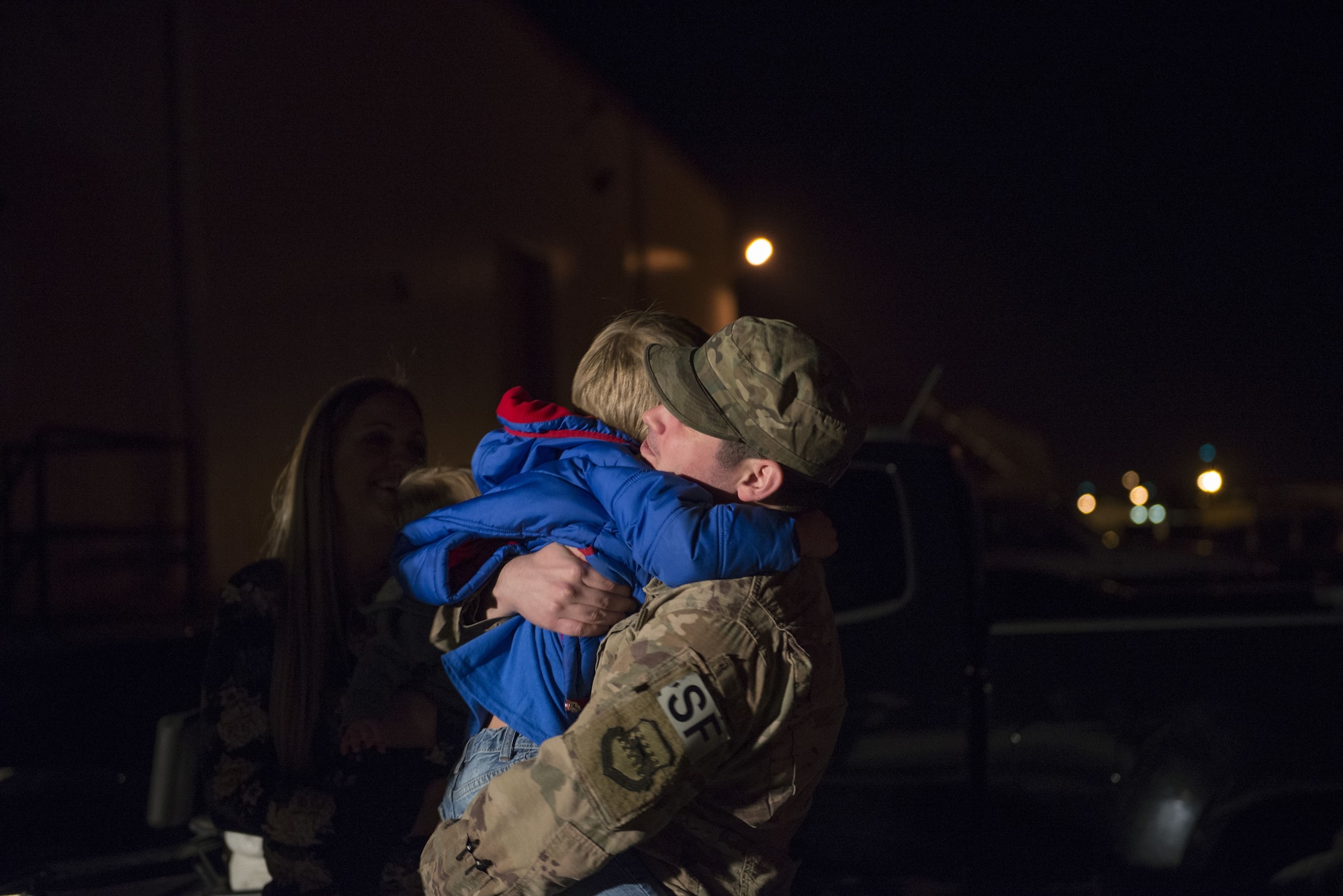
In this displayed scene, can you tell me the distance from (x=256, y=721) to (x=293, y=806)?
195 millimetres

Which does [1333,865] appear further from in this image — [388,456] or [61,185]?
[61,185]

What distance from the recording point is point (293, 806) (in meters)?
2.05

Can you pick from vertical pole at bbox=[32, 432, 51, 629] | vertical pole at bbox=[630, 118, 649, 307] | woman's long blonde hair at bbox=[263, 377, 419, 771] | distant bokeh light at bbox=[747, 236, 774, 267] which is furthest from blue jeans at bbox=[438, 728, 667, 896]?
vertical pole at bbox=[630, 118, 649, 307]

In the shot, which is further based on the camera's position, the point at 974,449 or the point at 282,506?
the point at 974,449

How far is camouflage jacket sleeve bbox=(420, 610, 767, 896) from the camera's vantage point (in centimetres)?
131

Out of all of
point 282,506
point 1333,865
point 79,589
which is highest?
point 282,506

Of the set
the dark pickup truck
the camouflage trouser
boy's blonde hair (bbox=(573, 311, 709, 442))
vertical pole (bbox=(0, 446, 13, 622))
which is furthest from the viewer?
vertical pole (bbox=(0, 446, 13, 622))

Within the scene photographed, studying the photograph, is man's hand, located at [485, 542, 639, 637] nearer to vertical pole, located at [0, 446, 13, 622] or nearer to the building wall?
the building wall

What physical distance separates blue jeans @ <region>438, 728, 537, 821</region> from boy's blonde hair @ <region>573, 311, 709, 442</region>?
1.96 feet

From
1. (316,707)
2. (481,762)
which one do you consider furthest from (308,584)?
(481,762)

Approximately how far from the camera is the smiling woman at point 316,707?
205 centimetres

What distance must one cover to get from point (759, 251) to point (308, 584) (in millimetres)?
1709

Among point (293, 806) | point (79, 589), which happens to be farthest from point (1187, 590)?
point (79, 589)

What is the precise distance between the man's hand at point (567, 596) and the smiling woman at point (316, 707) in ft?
1.72
